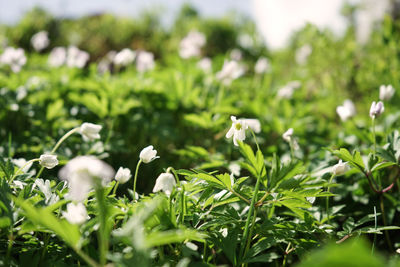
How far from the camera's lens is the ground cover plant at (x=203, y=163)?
1.06 meters

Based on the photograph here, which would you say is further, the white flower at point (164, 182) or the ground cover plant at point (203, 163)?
the white flower at point (164, 182)

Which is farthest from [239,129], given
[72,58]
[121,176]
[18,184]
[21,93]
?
[72,58]

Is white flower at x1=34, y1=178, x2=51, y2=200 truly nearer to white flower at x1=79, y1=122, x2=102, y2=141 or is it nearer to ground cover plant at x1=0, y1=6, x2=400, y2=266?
ground cover plant at x1=0, y1=6, x2=400, y2=266

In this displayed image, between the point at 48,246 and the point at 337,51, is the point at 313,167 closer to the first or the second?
the point at 48,246

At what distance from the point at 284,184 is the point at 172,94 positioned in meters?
1.95

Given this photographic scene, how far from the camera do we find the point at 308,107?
3.04m

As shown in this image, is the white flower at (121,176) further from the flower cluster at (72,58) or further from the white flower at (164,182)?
the flower cluster at (72,58)

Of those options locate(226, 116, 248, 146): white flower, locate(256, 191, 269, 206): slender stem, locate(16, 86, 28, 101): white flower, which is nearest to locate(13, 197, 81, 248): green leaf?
locate(256, 191, 269, 206): slender stem

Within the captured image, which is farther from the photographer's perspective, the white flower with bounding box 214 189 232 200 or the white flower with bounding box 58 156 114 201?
the white flower with bounding box 214 189 232 200

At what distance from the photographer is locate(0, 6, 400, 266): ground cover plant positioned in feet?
3.47

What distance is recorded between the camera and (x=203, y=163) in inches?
82.1

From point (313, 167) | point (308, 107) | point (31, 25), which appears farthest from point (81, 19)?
point (313, 167)

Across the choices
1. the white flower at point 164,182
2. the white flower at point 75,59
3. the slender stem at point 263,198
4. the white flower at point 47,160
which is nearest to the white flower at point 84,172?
the white flower at point 164,182

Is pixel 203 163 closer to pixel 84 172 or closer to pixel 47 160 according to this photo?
pixel 47 160
